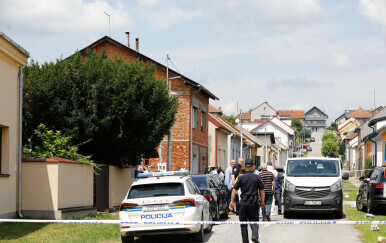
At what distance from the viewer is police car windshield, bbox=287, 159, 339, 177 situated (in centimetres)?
1869

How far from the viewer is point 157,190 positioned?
1218 cm

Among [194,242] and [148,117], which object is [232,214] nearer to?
[148,117]

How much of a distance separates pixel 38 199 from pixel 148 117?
7.16m

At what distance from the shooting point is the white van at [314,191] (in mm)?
17672

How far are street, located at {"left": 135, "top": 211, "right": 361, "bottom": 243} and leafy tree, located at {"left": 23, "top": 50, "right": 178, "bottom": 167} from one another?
730cm

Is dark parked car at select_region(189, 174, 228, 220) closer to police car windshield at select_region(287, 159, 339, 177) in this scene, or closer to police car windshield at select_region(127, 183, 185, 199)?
police car windshield at select_region(287, 159, 339, 177)

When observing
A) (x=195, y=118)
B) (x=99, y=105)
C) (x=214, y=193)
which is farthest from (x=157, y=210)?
(x=195, y=118)

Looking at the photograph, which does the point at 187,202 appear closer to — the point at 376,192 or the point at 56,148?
the point at 56,148

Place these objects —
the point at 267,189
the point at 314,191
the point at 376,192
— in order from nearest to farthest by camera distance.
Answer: the point at 267,189 < the point at 314,191 < the point at 376,192

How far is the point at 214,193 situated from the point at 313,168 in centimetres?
402

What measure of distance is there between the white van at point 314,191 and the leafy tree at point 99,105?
6306mm

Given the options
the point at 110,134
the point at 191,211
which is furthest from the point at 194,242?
the point at 110,134

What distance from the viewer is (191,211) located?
12.0 meters

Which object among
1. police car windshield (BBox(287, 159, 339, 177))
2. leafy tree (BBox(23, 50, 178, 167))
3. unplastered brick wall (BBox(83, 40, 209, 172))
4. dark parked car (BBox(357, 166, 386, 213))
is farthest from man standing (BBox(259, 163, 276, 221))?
unplastered brick wall (BBox(83, 40, 209, 172))
